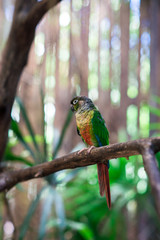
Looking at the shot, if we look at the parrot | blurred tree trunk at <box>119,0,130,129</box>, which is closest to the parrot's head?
the parrot

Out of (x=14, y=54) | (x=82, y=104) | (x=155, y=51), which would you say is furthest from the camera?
(x=155, y=51)

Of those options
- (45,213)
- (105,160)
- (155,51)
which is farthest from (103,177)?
(155,51)

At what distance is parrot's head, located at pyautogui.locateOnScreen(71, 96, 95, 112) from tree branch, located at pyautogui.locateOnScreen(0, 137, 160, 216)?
285mm

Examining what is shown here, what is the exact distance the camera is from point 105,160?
3.15 ft

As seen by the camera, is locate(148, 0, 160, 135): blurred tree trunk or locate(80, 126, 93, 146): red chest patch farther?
locate(148, 0, 160, 135): blurred tree trunk

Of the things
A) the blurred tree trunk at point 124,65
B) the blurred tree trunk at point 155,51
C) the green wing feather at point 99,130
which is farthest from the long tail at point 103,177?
the blurred tree trunk at point 155,51

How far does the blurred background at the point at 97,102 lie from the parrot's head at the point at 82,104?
70cm

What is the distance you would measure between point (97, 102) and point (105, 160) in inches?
54.8

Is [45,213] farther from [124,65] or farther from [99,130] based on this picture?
[124,65]

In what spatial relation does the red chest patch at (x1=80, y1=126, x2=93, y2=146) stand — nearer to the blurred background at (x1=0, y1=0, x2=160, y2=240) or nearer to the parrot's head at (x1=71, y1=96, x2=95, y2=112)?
the parrot's head at (x1=71, y1=96, x2=95, y2=112)

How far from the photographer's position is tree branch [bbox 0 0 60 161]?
1.30 meters

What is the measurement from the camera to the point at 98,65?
235 cm

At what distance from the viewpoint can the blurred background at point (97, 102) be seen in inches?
79.8

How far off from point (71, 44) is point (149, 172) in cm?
230
